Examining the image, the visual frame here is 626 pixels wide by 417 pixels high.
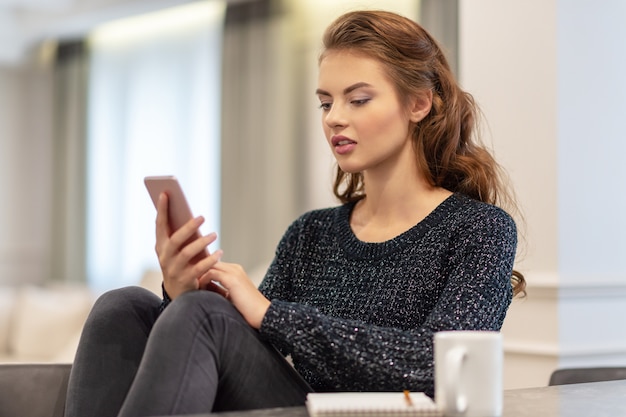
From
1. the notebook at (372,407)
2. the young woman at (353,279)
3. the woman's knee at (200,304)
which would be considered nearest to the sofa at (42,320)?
the young woman at (353,279)

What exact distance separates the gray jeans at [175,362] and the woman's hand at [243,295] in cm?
3

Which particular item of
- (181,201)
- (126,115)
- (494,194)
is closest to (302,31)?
(126,115)

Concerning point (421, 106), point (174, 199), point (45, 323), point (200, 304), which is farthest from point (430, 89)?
point (45, 323)

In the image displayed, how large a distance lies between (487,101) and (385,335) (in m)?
1.42

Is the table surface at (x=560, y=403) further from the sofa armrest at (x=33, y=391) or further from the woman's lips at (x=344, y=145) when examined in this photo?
the sofa armrest at (x=33, y=391)

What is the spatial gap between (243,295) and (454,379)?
0.47 metres

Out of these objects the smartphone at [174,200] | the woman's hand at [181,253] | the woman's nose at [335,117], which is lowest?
the woman's hand at [181,253]

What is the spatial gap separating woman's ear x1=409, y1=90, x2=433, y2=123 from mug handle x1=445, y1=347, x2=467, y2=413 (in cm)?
80

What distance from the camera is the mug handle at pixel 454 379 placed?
1060 millimetres

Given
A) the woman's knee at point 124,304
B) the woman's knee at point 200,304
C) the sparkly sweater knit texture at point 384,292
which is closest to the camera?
the woman's knee at point 200,304

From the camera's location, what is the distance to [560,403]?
50.0 inches

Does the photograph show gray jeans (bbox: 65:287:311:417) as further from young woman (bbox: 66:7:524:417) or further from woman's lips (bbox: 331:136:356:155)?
woman's lips (bbox: 331:136:356:155)

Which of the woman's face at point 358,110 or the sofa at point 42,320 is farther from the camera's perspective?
the sofa at point 42,320

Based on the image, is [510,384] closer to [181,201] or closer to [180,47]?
[181,201]
